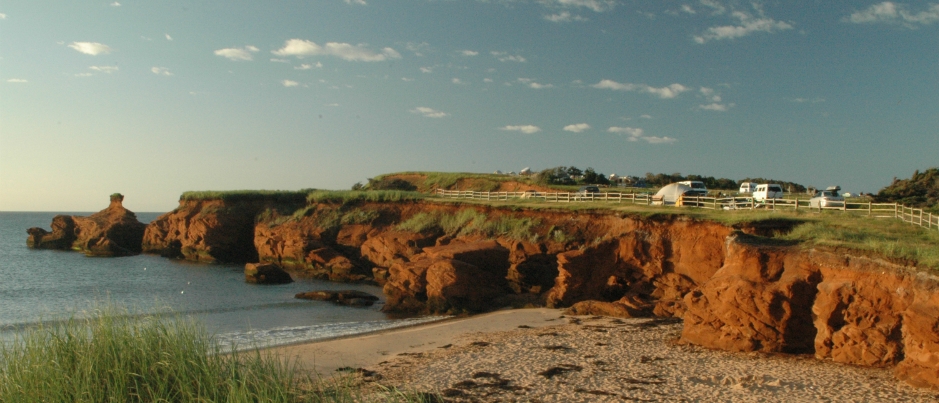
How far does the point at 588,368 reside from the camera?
1562 cm

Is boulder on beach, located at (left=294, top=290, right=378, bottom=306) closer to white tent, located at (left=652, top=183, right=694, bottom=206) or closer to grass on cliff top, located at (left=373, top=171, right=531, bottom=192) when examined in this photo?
white tent, located at (left=652, top=183, right=694, bottom=206)

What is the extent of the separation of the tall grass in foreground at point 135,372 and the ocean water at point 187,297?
3.90 m

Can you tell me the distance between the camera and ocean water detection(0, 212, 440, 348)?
22.6 metres

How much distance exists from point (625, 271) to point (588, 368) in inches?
480

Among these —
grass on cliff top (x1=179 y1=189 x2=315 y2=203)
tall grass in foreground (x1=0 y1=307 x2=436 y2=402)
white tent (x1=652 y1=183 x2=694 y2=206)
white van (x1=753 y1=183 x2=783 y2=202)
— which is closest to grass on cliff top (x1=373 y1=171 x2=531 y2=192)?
grass on cliff top (x1=179 y1=189 x2=315 y2=203)

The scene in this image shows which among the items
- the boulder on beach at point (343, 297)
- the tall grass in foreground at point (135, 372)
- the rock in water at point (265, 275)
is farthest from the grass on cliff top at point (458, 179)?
the tall grass in foreground at point (135, 372)

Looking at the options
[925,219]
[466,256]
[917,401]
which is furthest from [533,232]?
[917,401]

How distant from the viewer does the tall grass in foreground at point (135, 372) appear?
8.45 metres

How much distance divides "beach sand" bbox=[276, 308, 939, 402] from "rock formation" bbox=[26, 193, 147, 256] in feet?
162

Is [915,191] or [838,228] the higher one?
[915,191]

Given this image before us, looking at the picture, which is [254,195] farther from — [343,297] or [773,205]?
[773,205]

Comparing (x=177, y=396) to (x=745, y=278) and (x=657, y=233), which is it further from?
(x=657, y=233)

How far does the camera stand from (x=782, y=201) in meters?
31.5

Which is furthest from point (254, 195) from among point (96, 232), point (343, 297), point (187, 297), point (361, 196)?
point (343, 297)
